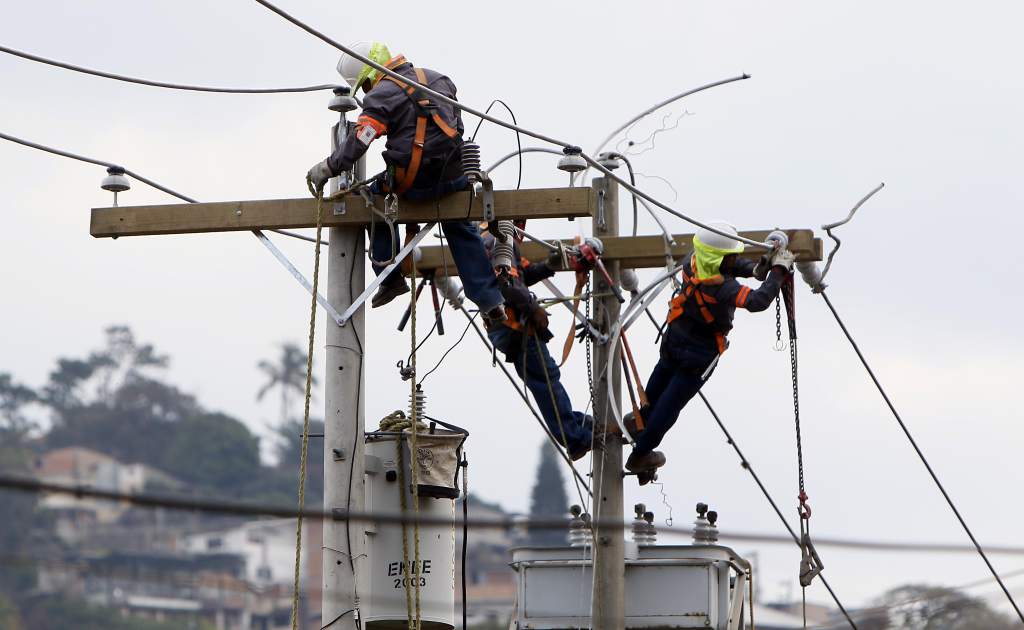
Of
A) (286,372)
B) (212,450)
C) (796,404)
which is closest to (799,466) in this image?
(796,404)

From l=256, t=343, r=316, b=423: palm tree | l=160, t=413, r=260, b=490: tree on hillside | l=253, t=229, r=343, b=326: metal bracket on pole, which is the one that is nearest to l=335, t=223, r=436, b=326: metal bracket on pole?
l=253, t=229, r=343, b=326: metal bracket on pole

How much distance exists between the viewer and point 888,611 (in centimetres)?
723

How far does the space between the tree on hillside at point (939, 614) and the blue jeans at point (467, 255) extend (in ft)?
14.4

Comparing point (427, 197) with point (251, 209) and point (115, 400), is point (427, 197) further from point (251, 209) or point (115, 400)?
point (115, 400)

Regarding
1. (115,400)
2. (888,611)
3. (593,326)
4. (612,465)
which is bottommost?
(888,611)

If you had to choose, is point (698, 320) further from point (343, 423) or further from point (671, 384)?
point (343, 423)

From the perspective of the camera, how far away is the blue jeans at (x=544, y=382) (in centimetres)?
1312

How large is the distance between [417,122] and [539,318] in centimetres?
267

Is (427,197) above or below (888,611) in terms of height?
above

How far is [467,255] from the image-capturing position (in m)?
11.2

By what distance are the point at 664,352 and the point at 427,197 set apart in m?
2.82

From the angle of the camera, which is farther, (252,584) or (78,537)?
(252,584)

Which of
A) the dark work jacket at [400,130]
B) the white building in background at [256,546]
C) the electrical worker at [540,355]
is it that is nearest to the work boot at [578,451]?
the electrical worker at [540,355]

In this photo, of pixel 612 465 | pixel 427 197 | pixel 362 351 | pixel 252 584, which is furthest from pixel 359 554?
pixel 252 584
